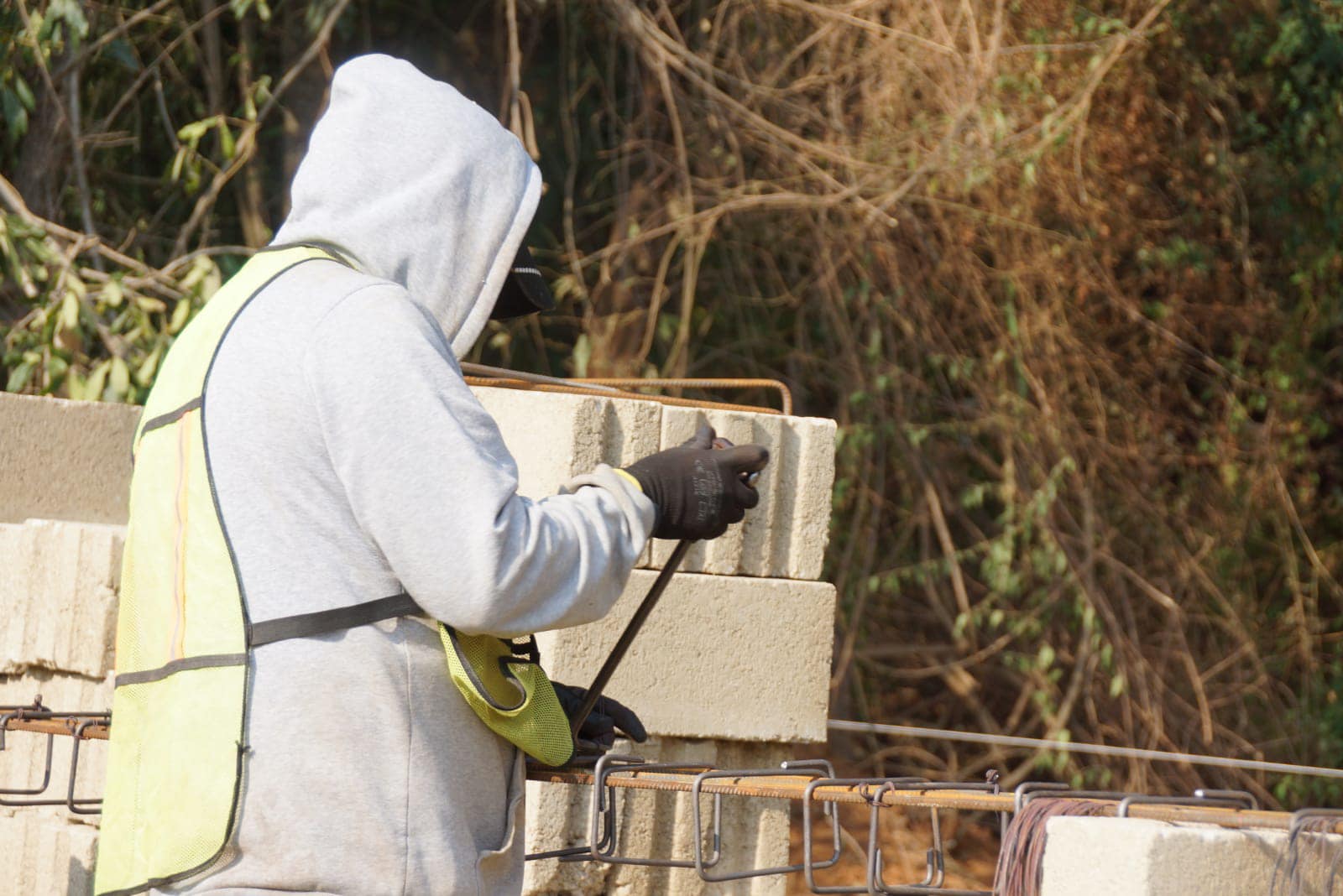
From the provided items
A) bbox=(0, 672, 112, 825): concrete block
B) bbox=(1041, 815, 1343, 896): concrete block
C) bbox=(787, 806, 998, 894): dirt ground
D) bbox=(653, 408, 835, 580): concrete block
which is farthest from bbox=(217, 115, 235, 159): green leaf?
bbox=(1041, 815, 1343, 896): concrete block

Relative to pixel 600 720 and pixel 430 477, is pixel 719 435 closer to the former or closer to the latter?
pixel 600 720

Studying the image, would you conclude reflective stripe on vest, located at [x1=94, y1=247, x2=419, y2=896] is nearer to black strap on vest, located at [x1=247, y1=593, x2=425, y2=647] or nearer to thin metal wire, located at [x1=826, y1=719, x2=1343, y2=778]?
black strap on vest, located at [x1=247, y1=593, x2=425, y2=647]

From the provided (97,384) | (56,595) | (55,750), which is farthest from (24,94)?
(55,750)

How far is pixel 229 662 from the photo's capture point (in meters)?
1.82

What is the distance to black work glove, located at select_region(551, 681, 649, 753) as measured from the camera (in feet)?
7.34

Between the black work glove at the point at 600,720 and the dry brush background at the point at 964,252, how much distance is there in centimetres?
398

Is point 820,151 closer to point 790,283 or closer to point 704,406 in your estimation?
point 790,283

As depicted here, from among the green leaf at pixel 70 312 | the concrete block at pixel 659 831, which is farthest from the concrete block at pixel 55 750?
the green leaf at pixel 70 312

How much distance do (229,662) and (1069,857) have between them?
94cm

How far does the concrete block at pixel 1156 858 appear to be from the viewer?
5.66 ft

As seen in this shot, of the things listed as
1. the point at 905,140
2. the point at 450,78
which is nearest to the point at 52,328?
the point at 450,78

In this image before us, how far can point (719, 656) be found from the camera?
3432mm

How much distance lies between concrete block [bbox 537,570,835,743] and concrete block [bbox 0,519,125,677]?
3.24 ft

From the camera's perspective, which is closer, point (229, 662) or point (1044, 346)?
point (229, 662)
